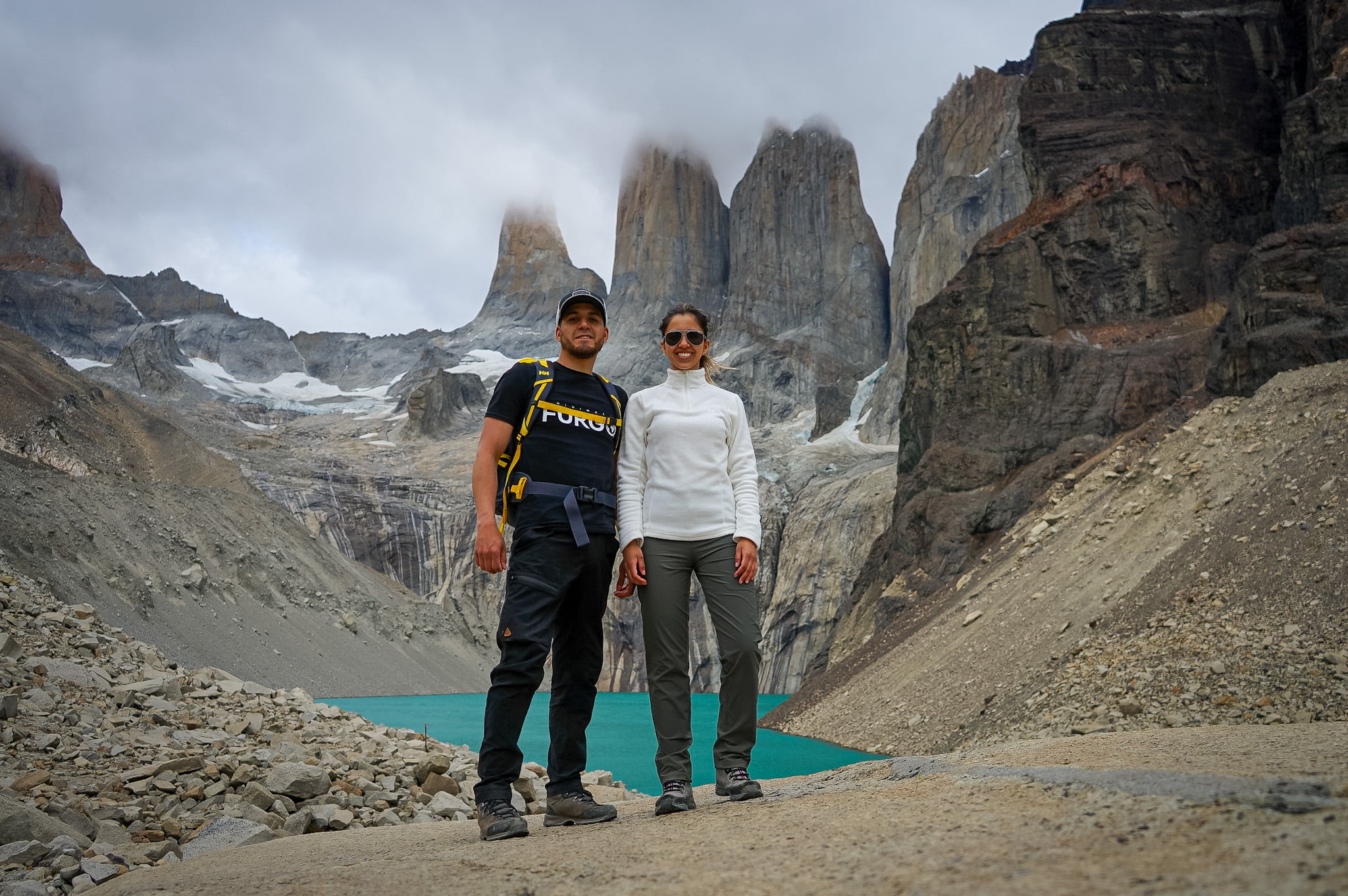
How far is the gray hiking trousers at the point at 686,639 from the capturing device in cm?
395

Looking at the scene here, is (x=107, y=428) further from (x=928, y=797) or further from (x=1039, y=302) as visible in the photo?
(x=928, y=797)

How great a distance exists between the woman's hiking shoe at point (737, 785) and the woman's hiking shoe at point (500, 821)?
0.81m

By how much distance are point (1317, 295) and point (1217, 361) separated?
68.8 inches

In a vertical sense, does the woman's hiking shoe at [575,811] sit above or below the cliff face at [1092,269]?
below

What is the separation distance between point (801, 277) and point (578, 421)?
73295mm

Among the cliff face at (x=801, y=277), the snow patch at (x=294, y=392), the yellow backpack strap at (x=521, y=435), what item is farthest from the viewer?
the snow patch at (x=294, y=392)

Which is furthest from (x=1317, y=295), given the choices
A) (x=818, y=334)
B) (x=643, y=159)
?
(x=643, y=159)

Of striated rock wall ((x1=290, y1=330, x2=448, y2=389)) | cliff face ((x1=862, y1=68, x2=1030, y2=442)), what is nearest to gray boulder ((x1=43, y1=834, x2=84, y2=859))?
cliff face ((x1=862, y1=68, x2=1030, y2=442))

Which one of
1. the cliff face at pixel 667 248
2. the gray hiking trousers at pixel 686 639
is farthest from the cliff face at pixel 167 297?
the gray hiking trousers at pixel 686 639

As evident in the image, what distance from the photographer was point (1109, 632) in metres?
10.7

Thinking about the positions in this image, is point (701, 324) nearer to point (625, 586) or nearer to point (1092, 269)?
point (625, 586)

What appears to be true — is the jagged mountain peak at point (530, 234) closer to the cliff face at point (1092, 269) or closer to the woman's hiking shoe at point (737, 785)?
the cliff face at point (1092, 269)

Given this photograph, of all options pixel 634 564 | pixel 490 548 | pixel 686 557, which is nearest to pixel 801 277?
pixel 686 557

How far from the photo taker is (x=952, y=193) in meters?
59.4
